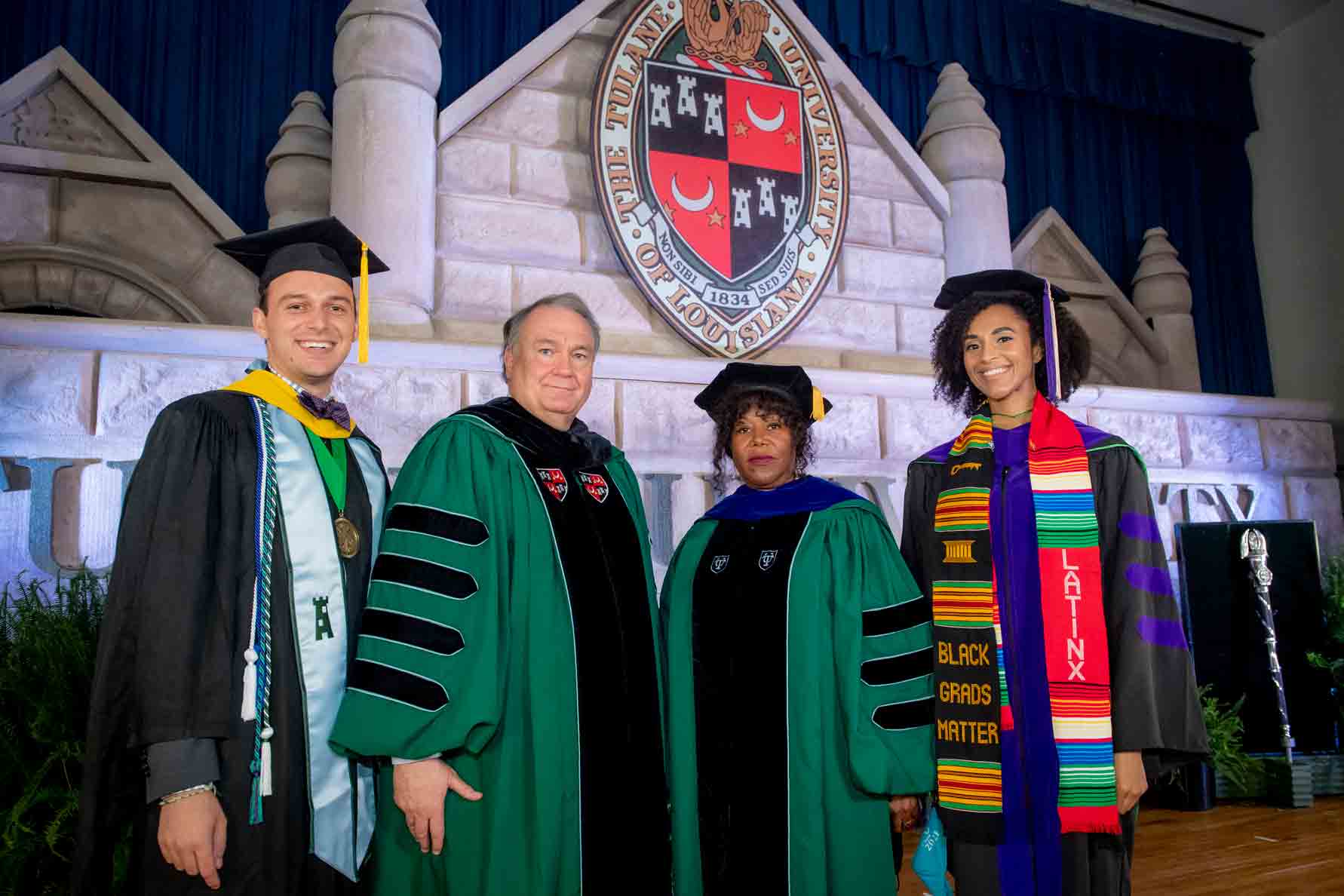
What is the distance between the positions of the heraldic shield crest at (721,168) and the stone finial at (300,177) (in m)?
1.58

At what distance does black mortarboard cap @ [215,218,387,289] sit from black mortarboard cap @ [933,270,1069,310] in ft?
4.58

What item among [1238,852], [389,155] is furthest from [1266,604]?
[389,155]

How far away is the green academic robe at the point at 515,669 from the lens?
1599 millimetres

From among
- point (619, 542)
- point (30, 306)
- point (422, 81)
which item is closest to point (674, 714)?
point (619, 542)

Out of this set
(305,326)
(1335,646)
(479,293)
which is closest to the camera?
(305,326)

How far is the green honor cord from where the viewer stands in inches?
69.1

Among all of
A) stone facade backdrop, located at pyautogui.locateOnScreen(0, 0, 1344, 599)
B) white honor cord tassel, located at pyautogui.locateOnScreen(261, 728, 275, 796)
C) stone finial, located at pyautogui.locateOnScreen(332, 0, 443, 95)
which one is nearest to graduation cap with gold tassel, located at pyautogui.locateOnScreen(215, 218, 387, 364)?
white honor cord tassel, located at pyautogui.locateOnScreen(261, 728, 275, 796)

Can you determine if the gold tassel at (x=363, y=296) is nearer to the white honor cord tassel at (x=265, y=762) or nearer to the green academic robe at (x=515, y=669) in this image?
the green academic robe at (x=515, y=669)

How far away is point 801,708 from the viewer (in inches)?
76.9

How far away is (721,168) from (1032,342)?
220 cm

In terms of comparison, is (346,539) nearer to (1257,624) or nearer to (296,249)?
(296,249)

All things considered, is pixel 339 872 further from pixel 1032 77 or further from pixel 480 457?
pixel 1032 77

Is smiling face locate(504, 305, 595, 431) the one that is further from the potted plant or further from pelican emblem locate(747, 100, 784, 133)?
the potted plant

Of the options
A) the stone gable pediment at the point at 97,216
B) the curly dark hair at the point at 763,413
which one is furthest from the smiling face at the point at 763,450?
the stone gable pediment at the point at 97,216
